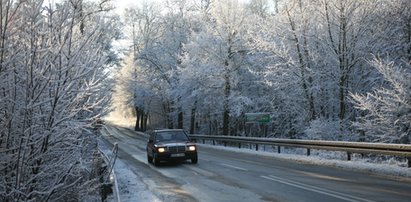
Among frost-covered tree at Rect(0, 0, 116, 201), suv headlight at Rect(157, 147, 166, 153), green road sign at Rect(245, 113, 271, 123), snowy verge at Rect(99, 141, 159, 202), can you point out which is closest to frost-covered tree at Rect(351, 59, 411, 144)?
suv headlight at Rect(157, 147, 166, 153)

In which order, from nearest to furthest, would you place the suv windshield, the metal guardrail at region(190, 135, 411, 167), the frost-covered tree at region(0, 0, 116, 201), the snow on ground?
the frost-covered tree at region(0, 0, 116, 201), the snow on ground, the metal guardrail at region(190, 135, 411, 167), the suv windshield

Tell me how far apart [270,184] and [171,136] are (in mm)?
9411

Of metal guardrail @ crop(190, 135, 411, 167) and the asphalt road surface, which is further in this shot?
metal guardrail @ crop(190, 135, 411, 167)

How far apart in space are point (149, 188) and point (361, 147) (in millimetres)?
8050

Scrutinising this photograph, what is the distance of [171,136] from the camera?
2122cm

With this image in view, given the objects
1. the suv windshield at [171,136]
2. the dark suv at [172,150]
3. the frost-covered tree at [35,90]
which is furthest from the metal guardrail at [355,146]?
the frost-covered tree at [35,90]

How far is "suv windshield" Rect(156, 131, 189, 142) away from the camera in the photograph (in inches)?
825

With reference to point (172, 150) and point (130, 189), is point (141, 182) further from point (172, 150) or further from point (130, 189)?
point (172, 150)

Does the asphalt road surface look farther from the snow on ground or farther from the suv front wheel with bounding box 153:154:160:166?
the suv front wheel with bounding box 153:154:160:166

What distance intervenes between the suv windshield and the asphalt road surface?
3.10 meters

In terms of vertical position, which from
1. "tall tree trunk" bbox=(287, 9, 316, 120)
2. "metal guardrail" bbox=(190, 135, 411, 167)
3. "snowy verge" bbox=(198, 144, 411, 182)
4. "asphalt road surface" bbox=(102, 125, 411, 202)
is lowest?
"asphalt road surface" bbox=(102, 125, 411, 202)

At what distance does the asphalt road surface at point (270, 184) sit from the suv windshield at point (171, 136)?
3102 mm

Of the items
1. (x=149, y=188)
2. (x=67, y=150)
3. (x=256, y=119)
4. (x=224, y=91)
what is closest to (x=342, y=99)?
(x=256, y=119)

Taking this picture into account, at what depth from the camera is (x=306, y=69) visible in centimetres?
2736
